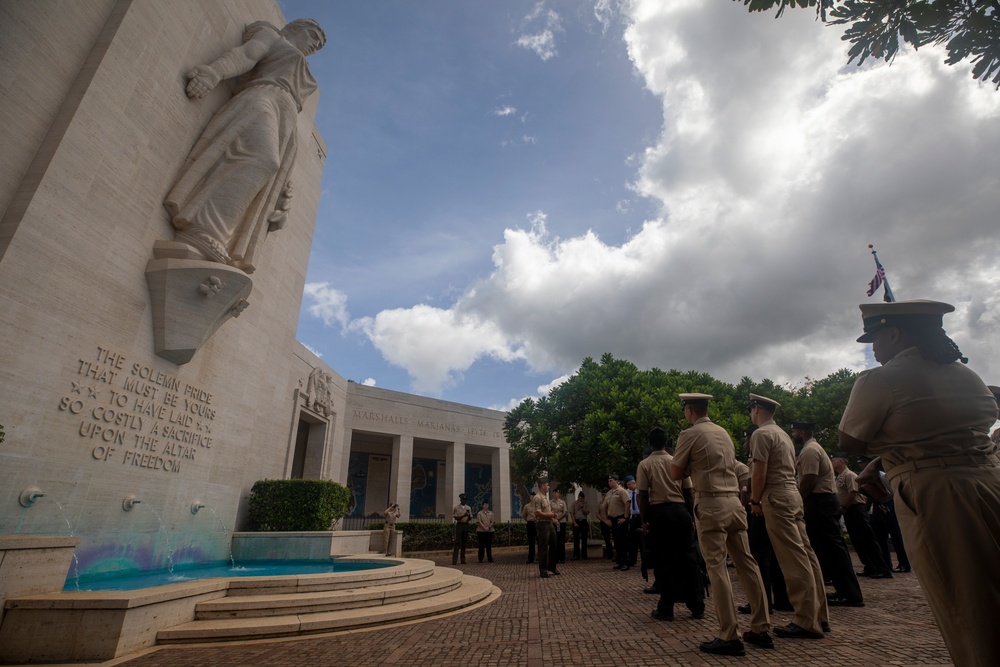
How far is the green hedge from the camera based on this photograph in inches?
408

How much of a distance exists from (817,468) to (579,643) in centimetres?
377

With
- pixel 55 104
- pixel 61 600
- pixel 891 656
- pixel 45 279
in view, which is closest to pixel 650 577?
pixel 891 656

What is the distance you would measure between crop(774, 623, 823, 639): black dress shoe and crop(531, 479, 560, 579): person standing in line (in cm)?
615

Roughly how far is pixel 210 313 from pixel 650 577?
9.67 meters

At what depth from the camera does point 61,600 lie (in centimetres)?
389

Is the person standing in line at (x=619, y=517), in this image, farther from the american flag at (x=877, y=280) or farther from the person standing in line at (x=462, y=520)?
the american flag at (x=877, y=280)

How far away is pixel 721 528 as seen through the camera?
13.8 ft

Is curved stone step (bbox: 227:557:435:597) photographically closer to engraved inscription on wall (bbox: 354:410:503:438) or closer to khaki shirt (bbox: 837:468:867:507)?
khaki shirt (bbox: 837:468:867:507)

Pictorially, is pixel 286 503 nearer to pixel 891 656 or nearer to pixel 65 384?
pixel 65 384

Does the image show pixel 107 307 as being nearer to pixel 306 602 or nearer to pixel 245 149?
pixel 245 149

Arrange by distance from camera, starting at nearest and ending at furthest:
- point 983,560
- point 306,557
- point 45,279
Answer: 1. point 983,560
2. point 45,279
3. point 306,557

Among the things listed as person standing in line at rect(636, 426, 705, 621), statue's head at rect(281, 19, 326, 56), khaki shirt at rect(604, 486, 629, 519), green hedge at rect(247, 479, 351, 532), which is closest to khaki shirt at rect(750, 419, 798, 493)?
person standing in line at rect(636, 426, 705, 621)

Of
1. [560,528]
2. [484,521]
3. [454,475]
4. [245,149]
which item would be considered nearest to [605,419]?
[560,528]

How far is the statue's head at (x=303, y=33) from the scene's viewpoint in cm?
1077
